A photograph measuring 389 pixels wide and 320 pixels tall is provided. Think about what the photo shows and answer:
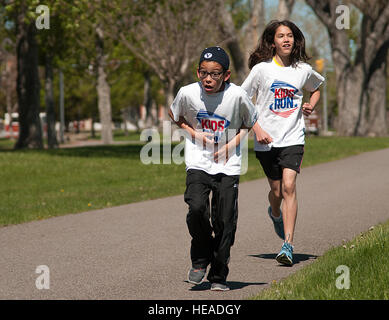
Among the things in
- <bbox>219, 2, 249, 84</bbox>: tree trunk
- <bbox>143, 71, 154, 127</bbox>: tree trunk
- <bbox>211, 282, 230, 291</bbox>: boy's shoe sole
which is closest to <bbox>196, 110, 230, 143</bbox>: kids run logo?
<bbox>211, 282, 230, 291</bbox>: boy's shoe sole

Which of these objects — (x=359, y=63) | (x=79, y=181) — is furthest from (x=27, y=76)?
(x=359, y=63)

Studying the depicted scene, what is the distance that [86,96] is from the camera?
182 ft

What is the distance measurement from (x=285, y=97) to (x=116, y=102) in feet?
175

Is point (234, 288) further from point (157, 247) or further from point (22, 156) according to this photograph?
point (22, 156)

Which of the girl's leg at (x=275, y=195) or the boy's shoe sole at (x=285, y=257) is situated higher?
the girl's leg at (x=275, y=195)

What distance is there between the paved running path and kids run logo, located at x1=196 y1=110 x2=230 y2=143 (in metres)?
1.10

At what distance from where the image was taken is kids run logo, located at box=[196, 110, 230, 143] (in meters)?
5.41

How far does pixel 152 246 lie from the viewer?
7336 millimetres

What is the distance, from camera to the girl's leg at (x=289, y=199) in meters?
6.44

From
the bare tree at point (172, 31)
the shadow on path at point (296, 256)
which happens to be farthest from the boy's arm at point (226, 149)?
the bare tree at point (172, 31)

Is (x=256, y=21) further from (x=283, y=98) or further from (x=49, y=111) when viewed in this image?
(x=283, y=98)

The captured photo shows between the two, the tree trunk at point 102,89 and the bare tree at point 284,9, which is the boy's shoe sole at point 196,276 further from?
the tree trunk at point 102,89

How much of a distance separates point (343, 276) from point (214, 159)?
1193 mm
